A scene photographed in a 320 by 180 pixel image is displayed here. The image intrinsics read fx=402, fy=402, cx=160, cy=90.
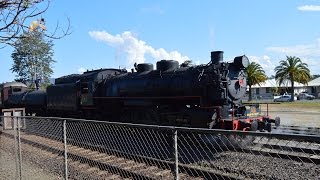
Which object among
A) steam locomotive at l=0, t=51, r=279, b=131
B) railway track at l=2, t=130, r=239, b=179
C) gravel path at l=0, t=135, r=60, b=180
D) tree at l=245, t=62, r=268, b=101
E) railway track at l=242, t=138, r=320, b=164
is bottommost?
gravel path at l=0, t=135, r=60, b=180

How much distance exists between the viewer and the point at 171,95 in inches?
625

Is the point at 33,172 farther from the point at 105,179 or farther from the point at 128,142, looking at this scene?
the point at 128,142

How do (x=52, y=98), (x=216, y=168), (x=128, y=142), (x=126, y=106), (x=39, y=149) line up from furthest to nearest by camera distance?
(x=52, y=98) < (x=126, y=106) < (x=39, y=149) < (x=128, y=142) < (x=216, y=168)

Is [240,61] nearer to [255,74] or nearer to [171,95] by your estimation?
[171,95]

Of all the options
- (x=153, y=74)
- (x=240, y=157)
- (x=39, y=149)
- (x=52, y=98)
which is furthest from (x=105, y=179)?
(x=52, y=98)

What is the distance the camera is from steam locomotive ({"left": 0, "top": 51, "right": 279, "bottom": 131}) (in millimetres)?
14430

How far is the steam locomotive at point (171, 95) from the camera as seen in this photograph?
47.3ft

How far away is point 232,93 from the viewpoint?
15.2 meters

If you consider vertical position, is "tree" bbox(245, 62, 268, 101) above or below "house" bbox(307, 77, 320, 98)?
above

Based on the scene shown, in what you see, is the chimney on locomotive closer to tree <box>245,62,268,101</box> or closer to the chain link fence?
the chain link fence

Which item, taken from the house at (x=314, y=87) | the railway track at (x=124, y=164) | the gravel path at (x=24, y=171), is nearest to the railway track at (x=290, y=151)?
the railway track at (x=124, y=164)

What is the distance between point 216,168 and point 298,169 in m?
1.89

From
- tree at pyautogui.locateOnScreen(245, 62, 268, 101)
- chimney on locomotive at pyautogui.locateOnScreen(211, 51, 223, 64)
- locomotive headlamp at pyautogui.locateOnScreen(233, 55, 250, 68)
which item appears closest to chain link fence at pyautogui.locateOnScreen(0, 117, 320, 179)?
locomotive headlamp at pyautogui.locateOnScreen(233, 55, 250, 68)

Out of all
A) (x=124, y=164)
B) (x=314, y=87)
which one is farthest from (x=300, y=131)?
(x=314, y=87)
